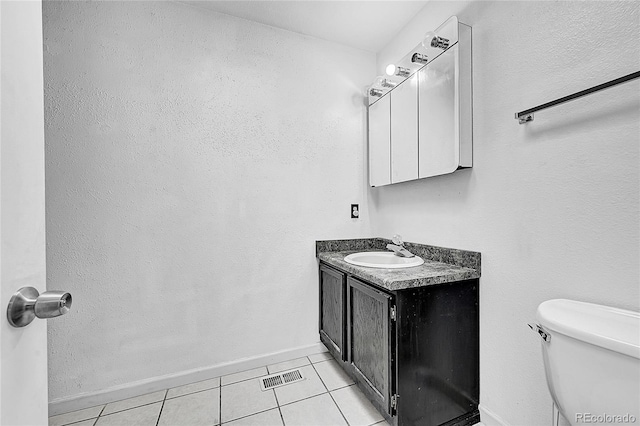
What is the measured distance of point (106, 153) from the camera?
5.19ft

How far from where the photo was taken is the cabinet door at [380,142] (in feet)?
6.39

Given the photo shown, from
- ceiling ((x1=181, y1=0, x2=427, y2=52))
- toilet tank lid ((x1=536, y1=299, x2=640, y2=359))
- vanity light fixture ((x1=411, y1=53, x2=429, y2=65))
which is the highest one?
ceiling ((x1=181, y1=0, x2=427, y2=52))

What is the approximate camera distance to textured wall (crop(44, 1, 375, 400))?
1.53 metres

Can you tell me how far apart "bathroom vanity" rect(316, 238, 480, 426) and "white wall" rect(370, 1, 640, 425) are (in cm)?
10

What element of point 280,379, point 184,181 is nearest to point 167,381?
point 280,379

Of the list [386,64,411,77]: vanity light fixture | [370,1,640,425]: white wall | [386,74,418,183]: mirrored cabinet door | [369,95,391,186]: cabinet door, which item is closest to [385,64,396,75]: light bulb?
[386,64,411,77]: vanity light fixture

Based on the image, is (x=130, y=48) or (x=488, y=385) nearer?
(x=488, y=385)

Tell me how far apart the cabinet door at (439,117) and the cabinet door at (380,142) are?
31 centimetres

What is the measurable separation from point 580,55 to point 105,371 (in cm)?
275

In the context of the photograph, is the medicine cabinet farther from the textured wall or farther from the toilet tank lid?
the toilet tank lid

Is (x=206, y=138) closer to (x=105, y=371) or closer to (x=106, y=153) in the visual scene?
(x=106, y=153)

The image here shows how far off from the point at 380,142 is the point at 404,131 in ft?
0.88

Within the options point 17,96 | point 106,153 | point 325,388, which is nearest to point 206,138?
point 106,153

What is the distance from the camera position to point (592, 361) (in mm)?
784
